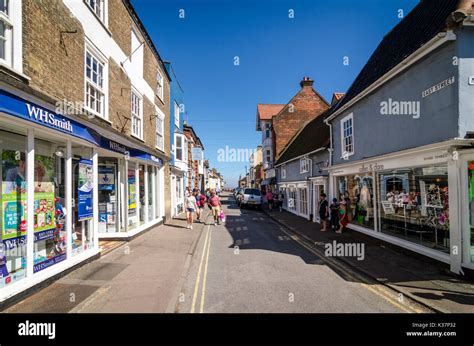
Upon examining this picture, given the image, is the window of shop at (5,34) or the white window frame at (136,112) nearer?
the window of shop at (5,34)

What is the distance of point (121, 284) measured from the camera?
564 cm

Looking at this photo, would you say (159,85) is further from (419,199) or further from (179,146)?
(419,199)

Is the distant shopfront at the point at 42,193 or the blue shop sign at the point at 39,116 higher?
the blue shop sign at the point at 39,116

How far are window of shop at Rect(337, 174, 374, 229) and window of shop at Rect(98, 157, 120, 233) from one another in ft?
31.9

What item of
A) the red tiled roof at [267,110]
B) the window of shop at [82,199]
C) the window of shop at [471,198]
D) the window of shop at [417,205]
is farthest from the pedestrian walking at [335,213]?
the red tiled roof at [267,110]

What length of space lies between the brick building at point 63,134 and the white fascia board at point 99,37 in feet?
0.09

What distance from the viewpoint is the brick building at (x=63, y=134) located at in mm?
4812

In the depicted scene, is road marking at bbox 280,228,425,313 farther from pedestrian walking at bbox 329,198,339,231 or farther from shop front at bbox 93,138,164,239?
shop front at bbox 93,138,164,239

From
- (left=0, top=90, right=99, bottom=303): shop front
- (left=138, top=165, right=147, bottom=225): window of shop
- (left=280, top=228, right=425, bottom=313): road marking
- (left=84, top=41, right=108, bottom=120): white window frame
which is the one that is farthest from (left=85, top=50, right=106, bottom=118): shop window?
(left=280, top=228, right=425, bottom=313): road marking

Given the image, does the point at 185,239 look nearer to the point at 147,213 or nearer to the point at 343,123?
the point at 147,213

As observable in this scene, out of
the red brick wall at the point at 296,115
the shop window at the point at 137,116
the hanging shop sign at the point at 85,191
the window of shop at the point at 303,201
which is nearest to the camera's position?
the hanging shop sign at the point at 85,191

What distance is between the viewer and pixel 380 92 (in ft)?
31.8

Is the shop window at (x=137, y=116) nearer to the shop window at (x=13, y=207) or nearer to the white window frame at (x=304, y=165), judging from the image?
the shop window at (x=13, y=207)
